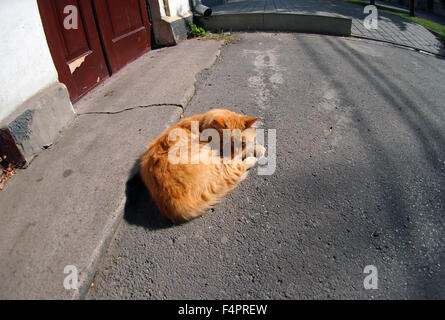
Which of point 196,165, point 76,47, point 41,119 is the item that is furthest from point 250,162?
point 76,47

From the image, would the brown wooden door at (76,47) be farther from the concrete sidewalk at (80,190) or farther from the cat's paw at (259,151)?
the cat's paw at (259,151)

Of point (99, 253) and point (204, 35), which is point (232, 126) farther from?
point (204, 35)

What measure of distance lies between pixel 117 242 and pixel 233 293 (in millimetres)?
1132

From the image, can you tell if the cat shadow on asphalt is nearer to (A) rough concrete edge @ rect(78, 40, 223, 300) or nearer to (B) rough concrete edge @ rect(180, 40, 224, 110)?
(A) rough concrete edge @ rect(78, 40, 223, 300)

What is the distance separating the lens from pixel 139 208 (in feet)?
9.11

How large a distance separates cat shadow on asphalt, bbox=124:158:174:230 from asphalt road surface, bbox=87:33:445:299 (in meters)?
0.01

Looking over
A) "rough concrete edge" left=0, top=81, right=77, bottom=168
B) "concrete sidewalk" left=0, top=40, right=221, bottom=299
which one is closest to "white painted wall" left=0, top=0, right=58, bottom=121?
"rough concrete edge" left=0, top=81, right=77, bottom=168

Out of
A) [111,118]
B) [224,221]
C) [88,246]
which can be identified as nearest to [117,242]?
[88,246]

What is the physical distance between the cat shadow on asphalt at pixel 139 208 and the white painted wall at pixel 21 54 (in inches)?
60.9

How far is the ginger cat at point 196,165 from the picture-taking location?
2420mm

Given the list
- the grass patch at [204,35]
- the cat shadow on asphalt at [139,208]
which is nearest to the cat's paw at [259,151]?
the cat shadow on asphalt at [139,208]

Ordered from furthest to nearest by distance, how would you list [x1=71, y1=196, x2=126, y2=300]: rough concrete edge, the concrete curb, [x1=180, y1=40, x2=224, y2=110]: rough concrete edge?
1. the concrete curb
2. [x1=180, y1=40, x2=224, y2=110]: rough concrete edge
3. [x1=71, y1=196, x2=126, y2=300]: rough concrete edge

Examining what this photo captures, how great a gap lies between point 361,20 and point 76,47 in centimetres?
841

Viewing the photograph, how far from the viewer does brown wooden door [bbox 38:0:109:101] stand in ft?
11.8
